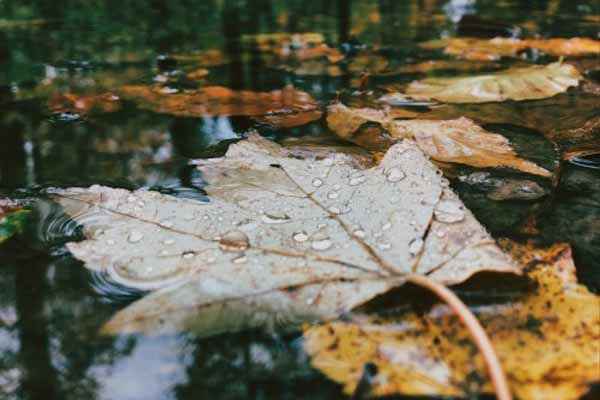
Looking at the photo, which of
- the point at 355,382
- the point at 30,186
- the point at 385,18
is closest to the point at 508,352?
the point at 355,382

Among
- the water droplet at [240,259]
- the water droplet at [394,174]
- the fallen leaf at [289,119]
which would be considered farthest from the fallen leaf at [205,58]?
the water droplet at [240,259]

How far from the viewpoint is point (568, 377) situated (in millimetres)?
459

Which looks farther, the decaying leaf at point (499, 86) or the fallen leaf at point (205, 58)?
the fallen leaf at point (205, 58)

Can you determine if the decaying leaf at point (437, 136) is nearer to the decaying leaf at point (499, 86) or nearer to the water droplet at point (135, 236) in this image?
the decaying leaf at point (499, 86)

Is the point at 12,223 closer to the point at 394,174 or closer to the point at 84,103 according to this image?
the point at 394,174

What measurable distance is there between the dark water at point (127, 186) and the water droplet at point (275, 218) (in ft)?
0.61

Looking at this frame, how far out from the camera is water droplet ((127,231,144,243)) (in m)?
0.65

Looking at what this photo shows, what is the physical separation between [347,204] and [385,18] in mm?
3033

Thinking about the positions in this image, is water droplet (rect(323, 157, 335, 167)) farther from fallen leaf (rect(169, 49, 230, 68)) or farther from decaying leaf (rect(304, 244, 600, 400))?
fallen leaf (rect(169, 49, 230, 68))

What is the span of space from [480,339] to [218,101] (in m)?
1.13

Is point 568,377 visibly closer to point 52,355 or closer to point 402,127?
point 52,355

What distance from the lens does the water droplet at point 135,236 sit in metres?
0.65

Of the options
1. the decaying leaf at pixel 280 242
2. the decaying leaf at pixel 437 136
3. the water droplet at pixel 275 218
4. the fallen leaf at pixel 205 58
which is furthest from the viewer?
the fallen leaf at pixel 205 58

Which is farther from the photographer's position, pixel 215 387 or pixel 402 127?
pixel 402 127
